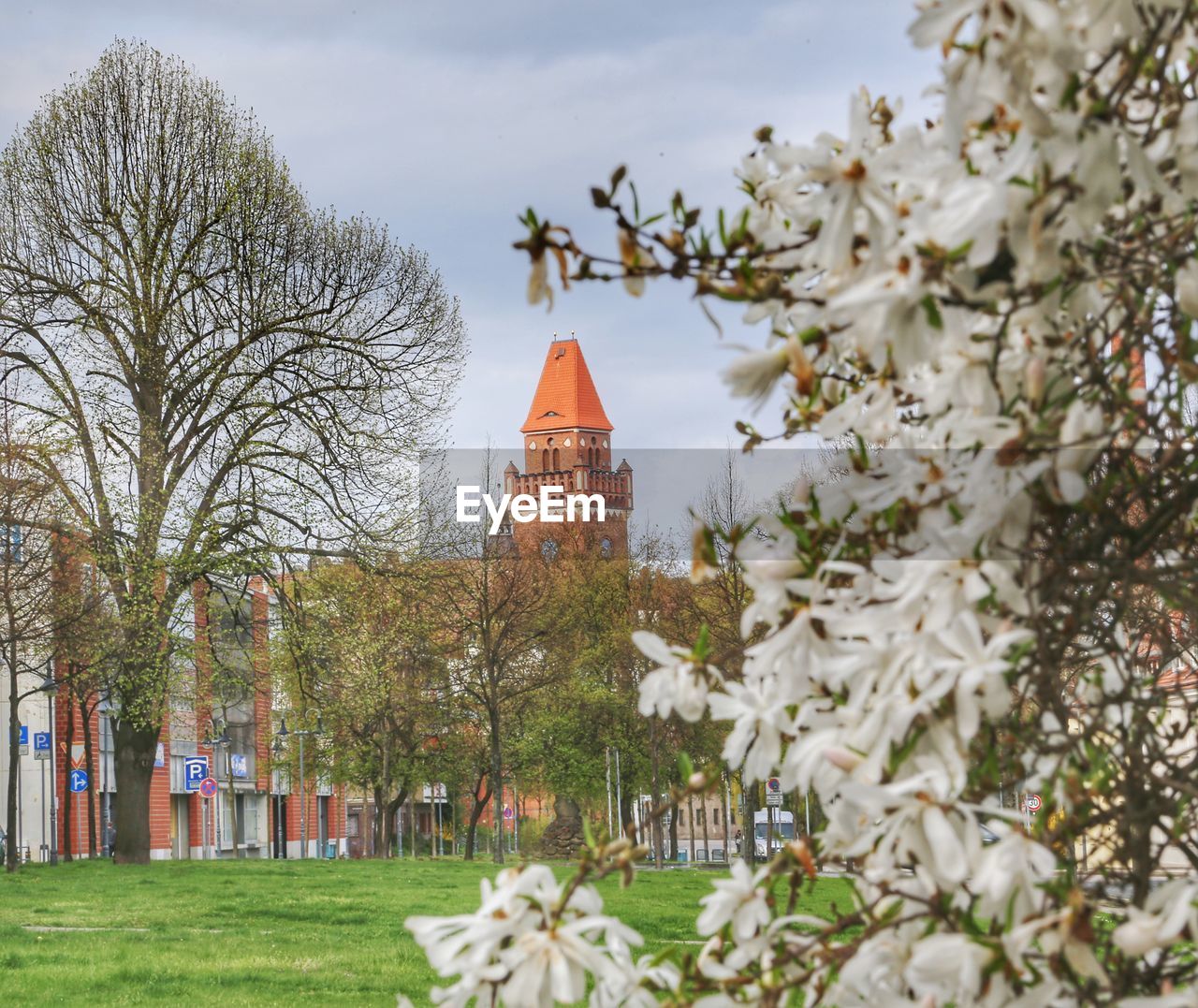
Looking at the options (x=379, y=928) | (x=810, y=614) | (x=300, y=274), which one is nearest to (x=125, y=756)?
(x=300, y=274)

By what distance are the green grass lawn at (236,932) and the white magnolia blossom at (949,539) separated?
469cm

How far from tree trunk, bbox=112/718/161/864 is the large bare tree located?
2.15 m

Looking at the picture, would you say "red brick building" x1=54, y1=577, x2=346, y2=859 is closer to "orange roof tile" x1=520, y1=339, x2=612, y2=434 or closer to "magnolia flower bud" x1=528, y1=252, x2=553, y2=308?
"magnolia flower bud" x1=528, y1=252, x2=553, y2=308

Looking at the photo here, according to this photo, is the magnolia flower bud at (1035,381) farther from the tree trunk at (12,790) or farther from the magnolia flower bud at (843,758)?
the tree trunk at (12,790)

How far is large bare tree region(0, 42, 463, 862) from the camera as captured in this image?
77.0 feet

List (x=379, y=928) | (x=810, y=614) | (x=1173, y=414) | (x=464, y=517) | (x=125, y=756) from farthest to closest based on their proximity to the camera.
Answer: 1. (x=464, y=517)
2. (x=125, y=756)
3. (x=379, y=928)
4. (x=1173, y=414)
5. (x=810, y=614)

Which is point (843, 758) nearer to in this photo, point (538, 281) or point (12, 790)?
point (538, 281)

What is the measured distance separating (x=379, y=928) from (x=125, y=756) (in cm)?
1547

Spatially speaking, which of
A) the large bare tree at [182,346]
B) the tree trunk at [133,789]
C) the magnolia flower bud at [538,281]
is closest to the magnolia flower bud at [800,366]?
the magnolia flower bud at [538,281]

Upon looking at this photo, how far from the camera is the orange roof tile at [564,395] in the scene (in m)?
131

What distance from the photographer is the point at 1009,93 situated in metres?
1.35

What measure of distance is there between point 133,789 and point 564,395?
108 meters

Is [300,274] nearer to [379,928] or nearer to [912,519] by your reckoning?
[379,928]

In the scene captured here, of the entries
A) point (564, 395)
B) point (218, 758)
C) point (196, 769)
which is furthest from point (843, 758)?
point (564, 395)
